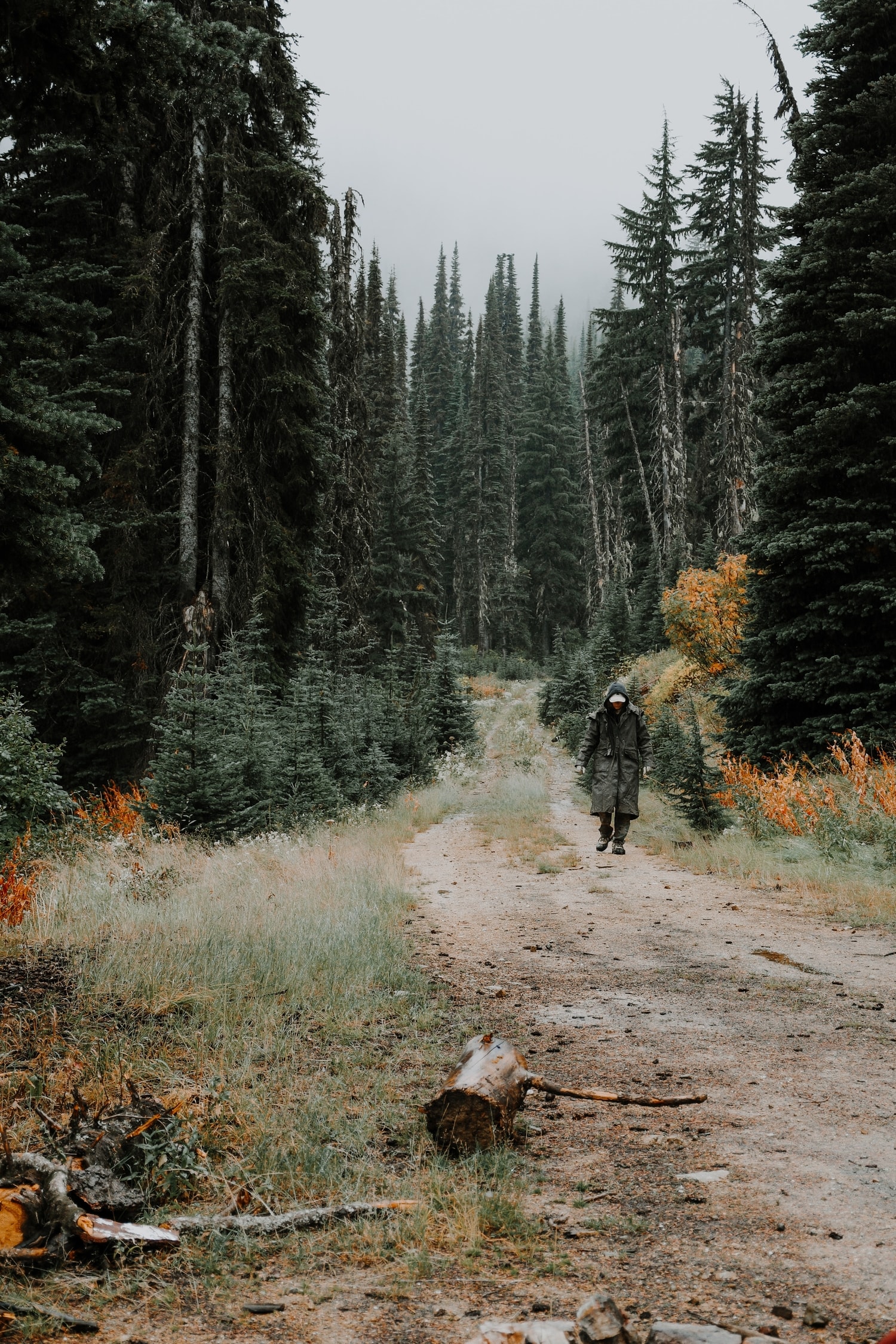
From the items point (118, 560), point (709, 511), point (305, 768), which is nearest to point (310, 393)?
point (118, 560)

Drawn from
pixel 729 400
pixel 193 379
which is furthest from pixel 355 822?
pixel 729 400

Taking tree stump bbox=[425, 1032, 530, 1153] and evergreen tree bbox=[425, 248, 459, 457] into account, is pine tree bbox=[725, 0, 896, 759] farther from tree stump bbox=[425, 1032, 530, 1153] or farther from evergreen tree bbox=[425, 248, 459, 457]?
evergreen tree bbox=[425, 248, 459, 457]

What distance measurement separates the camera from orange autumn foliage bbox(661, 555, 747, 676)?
18188 mm

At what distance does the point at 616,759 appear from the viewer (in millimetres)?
11117

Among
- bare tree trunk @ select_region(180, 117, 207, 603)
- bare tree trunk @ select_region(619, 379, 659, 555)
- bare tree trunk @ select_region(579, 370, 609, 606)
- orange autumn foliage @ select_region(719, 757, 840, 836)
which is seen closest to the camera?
orange autumn foliage @ select_region(719, 757, 840, 836)

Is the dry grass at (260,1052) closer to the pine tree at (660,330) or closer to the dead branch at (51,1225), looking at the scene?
the dead branch at (51,1225)

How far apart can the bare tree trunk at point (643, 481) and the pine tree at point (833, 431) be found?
20.6m

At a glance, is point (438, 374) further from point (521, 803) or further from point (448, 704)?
point (521, 803)

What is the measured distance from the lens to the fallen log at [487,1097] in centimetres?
309

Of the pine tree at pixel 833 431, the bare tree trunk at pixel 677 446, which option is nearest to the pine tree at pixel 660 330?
the bare tree trunk at pixel 677 446

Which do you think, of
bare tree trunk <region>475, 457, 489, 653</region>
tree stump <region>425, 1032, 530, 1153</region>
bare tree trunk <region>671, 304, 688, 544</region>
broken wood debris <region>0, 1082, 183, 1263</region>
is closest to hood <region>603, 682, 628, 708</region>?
tree stump <region>425, 1032, 530, 1153</region>

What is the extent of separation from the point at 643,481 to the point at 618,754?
2701 cm

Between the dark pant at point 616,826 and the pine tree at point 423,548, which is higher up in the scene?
the pine tree at point 423,548

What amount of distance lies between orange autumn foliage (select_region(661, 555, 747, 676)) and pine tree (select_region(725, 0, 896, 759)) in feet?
16.7
